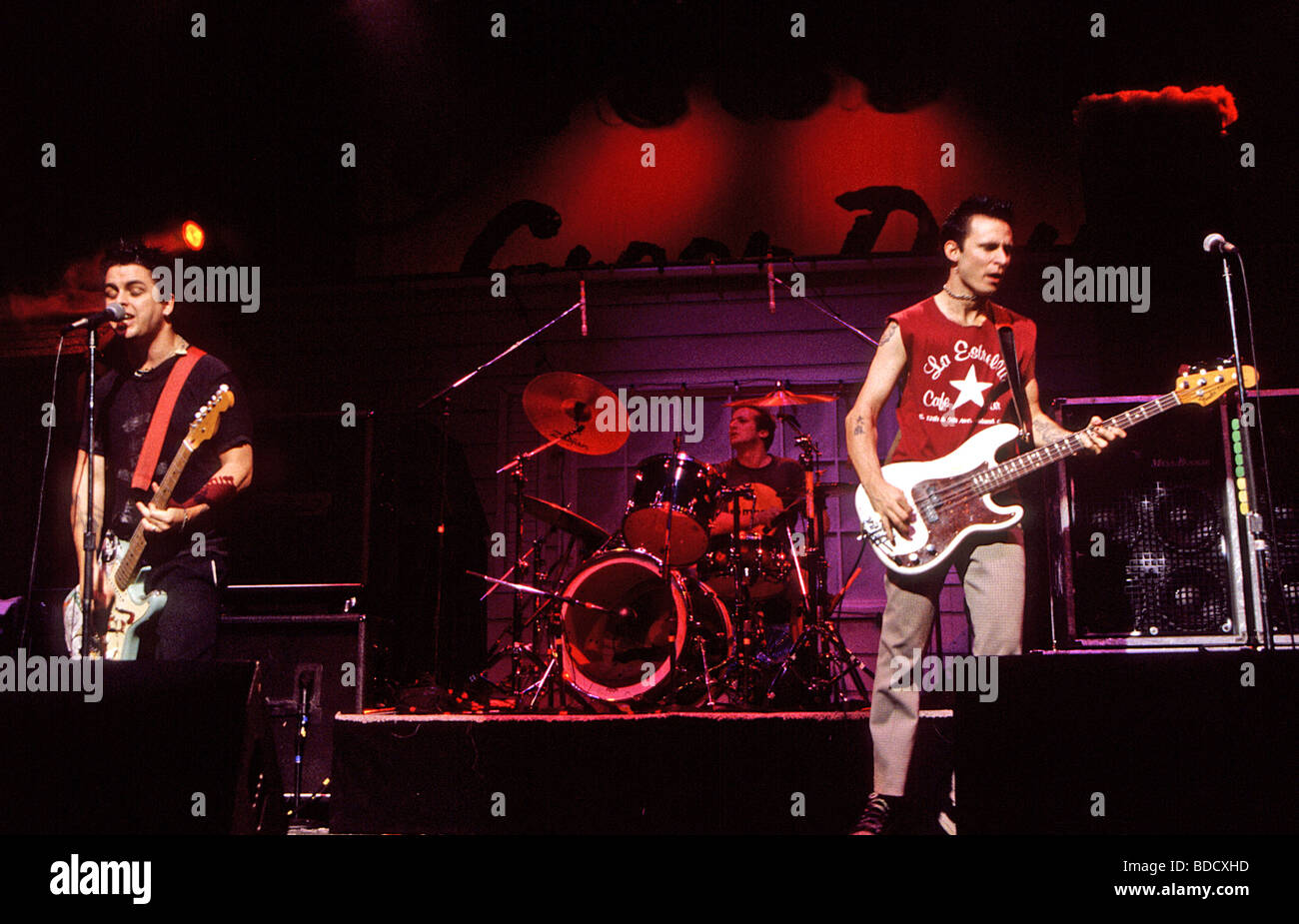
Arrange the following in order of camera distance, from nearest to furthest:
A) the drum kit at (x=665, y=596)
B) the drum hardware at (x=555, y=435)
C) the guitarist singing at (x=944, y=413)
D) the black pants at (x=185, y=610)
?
the guitarist singing at (x=944, y=413) < the black pants at (x=185, y=610) < the drum kit at (x=665, y=596) < the drum hardware at (x=555, y=435)

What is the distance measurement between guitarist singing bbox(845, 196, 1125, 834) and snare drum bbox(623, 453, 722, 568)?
7.61ft

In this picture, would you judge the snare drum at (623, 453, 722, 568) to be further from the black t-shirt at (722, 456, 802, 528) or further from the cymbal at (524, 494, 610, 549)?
the black t-shirt at (722, 456, 802, 528)

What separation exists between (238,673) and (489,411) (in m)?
5.76

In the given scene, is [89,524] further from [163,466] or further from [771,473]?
[771,473]

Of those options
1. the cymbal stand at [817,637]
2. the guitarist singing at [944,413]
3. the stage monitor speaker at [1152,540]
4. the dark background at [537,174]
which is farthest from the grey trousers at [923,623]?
the dark background at [537,174]

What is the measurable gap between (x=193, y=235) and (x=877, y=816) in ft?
18.9

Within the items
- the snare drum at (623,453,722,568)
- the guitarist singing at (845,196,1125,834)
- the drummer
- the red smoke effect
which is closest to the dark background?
the red smoke effect

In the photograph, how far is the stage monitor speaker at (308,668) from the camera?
214 inches

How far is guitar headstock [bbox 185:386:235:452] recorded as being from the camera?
4102 mm

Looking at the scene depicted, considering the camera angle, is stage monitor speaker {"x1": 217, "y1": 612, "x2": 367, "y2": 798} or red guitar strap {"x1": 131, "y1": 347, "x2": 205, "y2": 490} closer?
red guitar strap {"x1": 131, "y1": 347, "x2": 205, "y2": 490}

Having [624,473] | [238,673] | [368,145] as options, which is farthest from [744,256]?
[238,673]

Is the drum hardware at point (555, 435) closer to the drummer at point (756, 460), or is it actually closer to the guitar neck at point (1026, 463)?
the drummer at point (756, 460)

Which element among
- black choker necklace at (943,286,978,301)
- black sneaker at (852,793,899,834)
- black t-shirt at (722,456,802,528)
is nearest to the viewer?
black sneaker at (852,793,899,834)

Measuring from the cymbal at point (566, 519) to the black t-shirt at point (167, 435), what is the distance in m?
2.25
